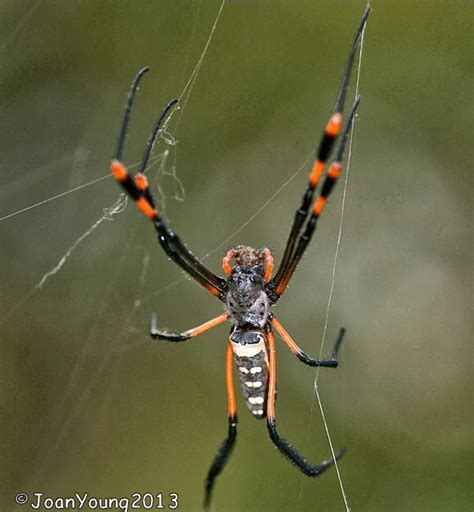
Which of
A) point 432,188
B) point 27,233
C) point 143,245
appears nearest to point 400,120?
point 432,188

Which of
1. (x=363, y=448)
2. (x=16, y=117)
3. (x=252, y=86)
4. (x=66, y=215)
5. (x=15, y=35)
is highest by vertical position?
(x=252, y=86)

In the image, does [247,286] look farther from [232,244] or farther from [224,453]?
[232,244]

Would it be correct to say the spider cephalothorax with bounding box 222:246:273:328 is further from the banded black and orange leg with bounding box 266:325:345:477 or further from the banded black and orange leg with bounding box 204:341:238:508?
the banded black and orange leg with bounding box 204:341:238:508

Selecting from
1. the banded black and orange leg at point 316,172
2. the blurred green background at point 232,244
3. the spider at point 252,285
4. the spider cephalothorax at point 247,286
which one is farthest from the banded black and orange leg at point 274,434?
the blurred green background at point 232,244

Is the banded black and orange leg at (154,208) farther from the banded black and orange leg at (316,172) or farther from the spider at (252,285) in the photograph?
the banded black and orange leg at (316,172)

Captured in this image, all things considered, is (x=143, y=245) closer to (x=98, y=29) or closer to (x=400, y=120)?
(x=98, y=29)
